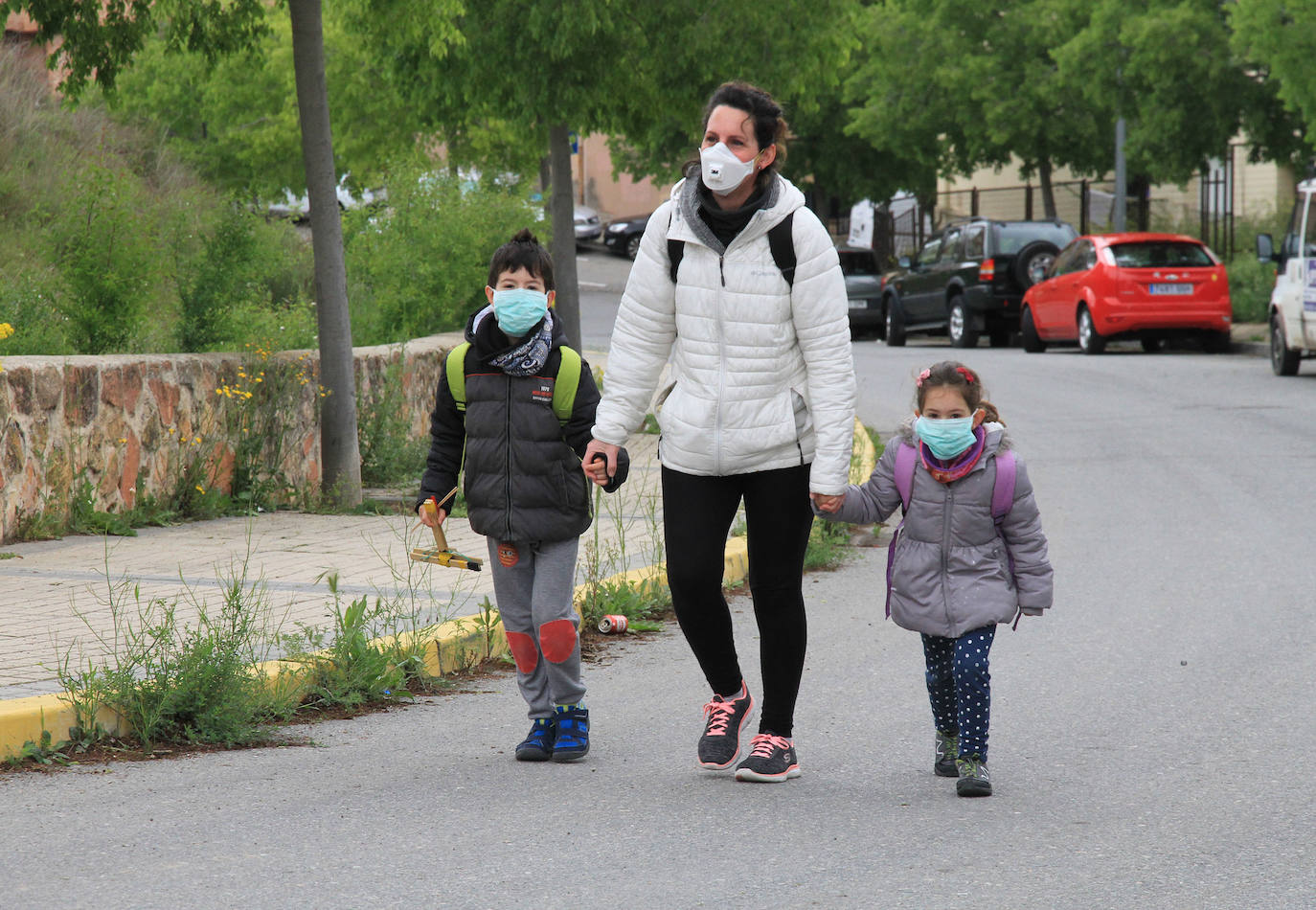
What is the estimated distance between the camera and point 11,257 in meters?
15.1

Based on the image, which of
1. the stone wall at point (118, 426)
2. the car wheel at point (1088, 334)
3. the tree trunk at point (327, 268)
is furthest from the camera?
the car wheel at point (1088, 334)

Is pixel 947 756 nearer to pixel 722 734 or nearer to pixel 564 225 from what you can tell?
pixel 722 734

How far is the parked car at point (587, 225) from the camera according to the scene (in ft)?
166

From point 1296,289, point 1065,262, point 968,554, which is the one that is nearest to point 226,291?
point 968,554

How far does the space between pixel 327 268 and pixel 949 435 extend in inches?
248

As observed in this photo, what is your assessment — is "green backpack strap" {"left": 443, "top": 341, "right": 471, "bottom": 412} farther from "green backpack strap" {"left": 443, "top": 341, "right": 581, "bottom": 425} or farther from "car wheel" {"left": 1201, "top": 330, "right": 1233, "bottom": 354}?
"car wheel" {"left": 1201, "top": 330, "right": 1233, "bottom": 354}

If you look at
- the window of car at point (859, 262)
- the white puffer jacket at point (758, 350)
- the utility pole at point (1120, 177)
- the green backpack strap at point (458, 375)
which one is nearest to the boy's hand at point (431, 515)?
the green backpack strap at point (458, 375)

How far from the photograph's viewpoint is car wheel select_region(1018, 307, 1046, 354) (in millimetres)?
24109

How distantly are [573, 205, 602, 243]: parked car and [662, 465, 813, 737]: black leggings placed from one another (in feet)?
150

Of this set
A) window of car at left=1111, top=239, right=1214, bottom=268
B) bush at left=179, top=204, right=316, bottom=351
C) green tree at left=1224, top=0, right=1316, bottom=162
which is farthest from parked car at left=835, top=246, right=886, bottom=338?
bush at left=179, top=204, right=316, bottom=351

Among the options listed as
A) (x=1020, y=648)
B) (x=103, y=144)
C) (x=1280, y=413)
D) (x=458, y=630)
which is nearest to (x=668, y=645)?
(x=458, y=630)

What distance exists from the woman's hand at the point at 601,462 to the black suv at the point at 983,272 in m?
21.0

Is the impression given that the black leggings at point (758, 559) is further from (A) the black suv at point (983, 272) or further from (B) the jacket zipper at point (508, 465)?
(A) the black suv at point (983, 272)

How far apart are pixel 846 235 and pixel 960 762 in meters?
46.2
